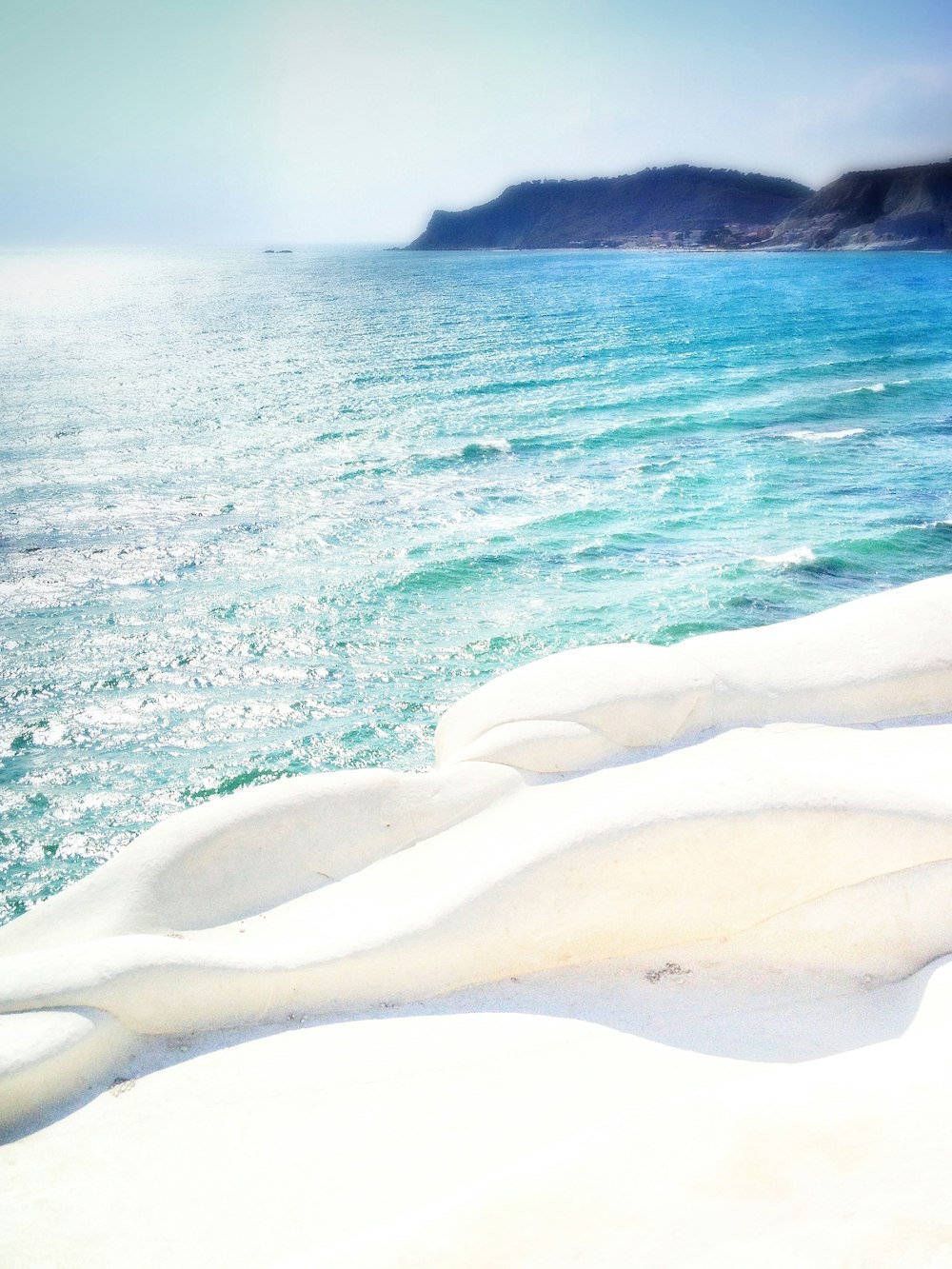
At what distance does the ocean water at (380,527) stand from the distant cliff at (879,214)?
60689 mm

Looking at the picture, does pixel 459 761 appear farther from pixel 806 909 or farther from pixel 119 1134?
pixel 119 1134

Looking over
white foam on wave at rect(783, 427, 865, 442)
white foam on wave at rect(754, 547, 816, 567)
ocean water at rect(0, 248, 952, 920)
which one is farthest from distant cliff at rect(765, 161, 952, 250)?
white foam on wave at rect(754, 547, 816, 567)

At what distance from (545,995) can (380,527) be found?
1621 cm

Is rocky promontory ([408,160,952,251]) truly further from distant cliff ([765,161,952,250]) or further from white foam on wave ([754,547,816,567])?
white foam on wave ([754,547,816,567])

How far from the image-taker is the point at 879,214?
99.8m

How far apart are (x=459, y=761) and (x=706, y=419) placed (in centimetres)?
2403

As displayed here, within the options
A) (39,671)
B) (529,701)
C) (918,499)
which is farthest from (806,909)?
(918,499)

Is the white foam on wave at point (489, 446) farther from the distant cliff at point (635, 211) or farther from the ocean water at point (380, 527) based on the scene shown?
the distant cliff at point (635, 211)

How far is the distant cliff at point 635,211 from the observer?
441ft

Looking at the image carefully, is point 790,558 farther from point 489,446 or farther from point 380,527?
point 489,446

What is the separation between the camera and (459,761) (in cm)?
703

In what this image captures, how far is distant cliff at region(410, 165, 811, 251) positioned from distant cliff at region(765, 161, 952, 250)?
1154 centimetres

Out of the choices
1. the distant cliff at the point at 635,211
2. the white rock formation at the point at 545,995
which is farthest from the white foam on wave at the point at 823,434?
the distant cliff at the point at 635,211

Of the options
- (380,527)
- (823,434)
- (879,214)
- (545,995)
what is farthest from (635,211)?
(545,995)
